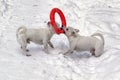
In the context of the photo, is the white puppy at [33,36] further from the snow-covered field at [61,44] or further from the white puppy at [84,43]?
the white puppy at [84,43]

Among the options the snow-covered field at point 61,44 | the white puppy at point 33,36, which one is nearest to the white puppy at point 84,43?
the snow-covered field at point 61,44

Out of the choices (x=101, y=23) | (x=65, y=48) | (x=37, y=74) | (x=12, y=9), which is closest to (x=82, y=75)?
(x=37, y=74)

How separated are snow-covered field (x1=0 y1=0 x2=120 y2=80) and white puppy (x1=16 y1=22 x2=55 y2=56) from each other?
0.22 meters

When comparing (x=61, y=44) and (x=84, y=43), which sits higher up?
(x=84, y=43)

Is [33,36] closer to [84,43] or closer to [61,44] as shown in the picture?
[61,44]

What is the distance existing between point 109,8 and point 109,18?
1.14 m

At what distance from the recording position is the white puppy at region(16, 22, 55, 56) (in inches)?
244

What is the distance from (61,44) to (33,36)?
940 mm

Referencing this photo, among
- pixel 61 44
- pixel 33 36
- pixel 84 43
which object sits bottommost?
pixel 61 44

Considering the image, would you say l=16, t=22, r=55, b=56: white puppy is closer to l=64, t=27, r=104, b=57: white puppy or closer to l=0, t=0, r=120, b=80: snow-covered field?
l=0, t=0, r=120, b=80: snow-covered field

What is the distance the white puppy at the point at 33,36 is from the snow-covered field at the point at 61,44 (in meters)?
0.22

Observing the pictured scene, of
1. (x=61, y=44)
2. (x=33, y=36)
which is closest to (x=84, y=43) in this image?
(x=61, y=44)

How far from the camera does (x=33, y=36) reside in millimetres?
6320

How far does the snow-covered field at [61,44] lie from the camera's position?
17.8ft
